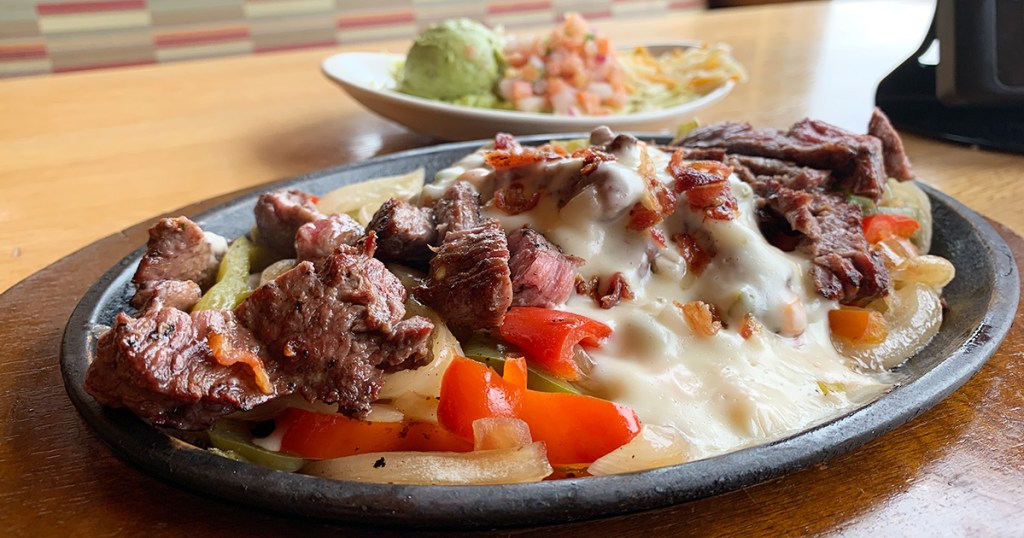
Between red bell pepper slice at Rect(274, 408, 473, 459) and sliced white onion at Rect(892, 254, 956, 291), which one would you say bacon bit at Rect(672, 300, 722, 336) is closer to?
red bell pepper slice at Rect(274, 408, 473, 459)

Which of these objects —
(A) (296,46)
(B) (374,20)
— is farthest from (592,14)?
(A) (296,46)

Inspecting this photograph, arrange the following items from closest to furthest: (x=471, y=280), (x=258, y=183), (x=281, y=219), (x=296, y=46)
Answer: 1. (x=471, y=280)
2. (x=281, y=219)
3. (x=258, y=183)
4. (x=296, y=46)

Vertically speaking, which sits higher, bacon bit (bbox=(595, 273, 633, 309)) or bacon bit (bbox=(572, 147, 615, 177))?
bacon bit (bbox=(572, 147, 615, 177))

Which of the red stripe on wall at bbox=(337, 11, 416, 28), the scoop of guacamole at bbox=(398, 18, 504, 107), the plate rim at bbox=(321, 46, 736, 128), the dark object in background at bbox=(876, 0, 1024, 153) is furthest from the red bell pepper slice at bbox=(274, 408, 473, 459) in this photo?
the red stripe on wall at bbox=(337, 11, 416, 28)

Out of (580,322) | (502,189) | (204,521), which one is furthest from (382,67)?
(204,521)

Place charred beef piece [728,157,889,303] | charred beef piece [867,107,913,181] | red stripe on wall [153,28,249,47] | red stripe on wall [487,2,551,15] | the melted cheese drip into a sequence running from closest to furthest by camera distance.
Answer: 1. the melted cheese drip
2. charred beef piece [728,157,889,303]
3. charred beef piece [867,107,913,181]
4. red stripe on wall [153,28,249,47]
5. red stripe on wall [487,2,551,15]

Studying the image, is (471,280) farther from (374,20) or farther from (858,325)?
(374,20)

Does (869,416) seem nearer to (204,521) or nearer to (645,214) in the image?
(645,214)
